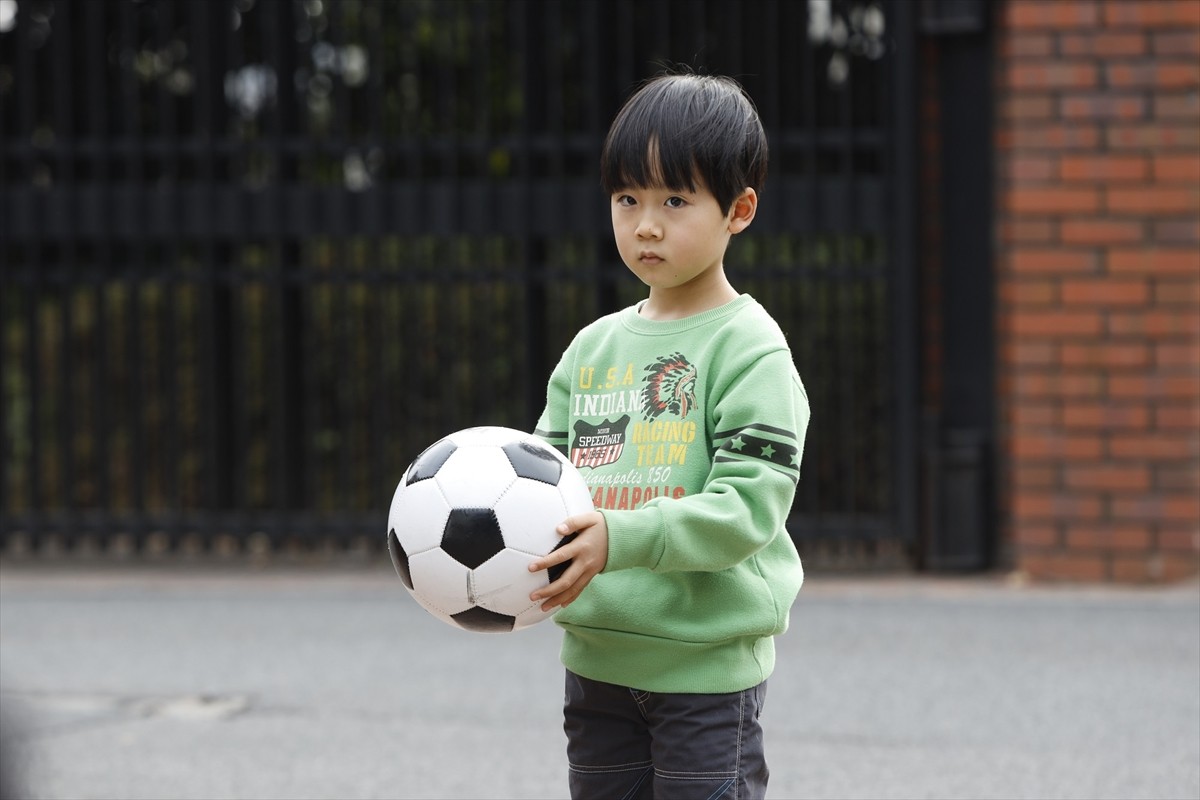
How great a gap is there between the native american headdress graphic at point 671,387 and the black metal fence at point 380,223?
5044 millimetres

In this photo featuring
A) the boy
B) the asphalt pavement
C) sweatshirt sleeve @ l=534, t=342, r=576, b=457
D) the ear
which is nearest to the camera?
the boy

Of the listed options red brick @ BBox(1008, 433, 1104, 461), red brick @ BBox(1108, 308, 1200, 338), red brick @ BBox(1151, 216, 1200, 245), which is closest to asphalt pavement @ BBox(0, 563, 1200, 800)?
red brick @ BBox(1008, 433, 1104, 461)

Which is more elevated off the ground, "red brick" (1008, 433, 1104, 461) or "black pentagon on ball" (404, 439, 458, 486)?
"black pentagon on ball" (404, 439, 458, 486)

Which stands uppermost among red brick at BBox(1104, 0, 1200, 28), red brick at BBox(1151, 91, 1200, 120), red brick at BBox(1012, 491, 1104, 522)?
red brick at BBox(1104, 0, 1200, 28)

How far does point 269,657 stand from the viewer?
6.21 meters

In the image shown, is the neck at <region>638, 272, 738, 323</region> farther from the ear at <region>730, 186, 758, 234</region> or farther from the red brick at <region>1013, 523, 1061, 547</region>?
the red brick at <region>1013, 523, 1061, 547</region>

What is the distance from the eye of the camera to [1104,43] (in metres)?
7.19

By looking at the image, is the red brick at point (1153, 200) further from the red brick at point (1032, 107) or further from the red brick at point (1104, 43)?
the red brick at point (1104, 43)

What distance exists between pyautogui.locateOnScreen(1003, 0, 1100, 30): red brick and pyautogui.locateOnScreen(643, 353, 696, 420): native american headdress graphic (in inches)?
198

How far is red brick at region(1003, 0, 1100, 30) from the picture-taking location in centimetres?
718

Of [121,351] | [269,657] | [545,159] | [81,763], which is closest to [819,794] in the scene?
[81,763]

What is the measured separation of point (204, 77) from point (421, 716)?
4061 mm

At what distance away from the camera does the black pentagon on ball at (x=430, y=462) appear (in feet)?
8.89

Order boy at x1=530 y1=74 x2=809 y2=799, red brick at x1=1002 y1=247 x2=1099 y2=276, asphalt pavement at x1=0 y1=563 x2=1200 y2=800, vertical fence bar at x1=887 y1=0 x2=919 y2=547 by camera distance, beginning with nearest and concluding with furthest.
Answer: boy at x1=530 y1=74 x2=809 y2=799 → asphalt pavement at x1=0 y1=563 x2=1200 y2=800 → red brick at x1=1002 y1=247 x2=1099 y2=276 → vertical fence bar at x1=887 y1=0 x2=919 y2=547
